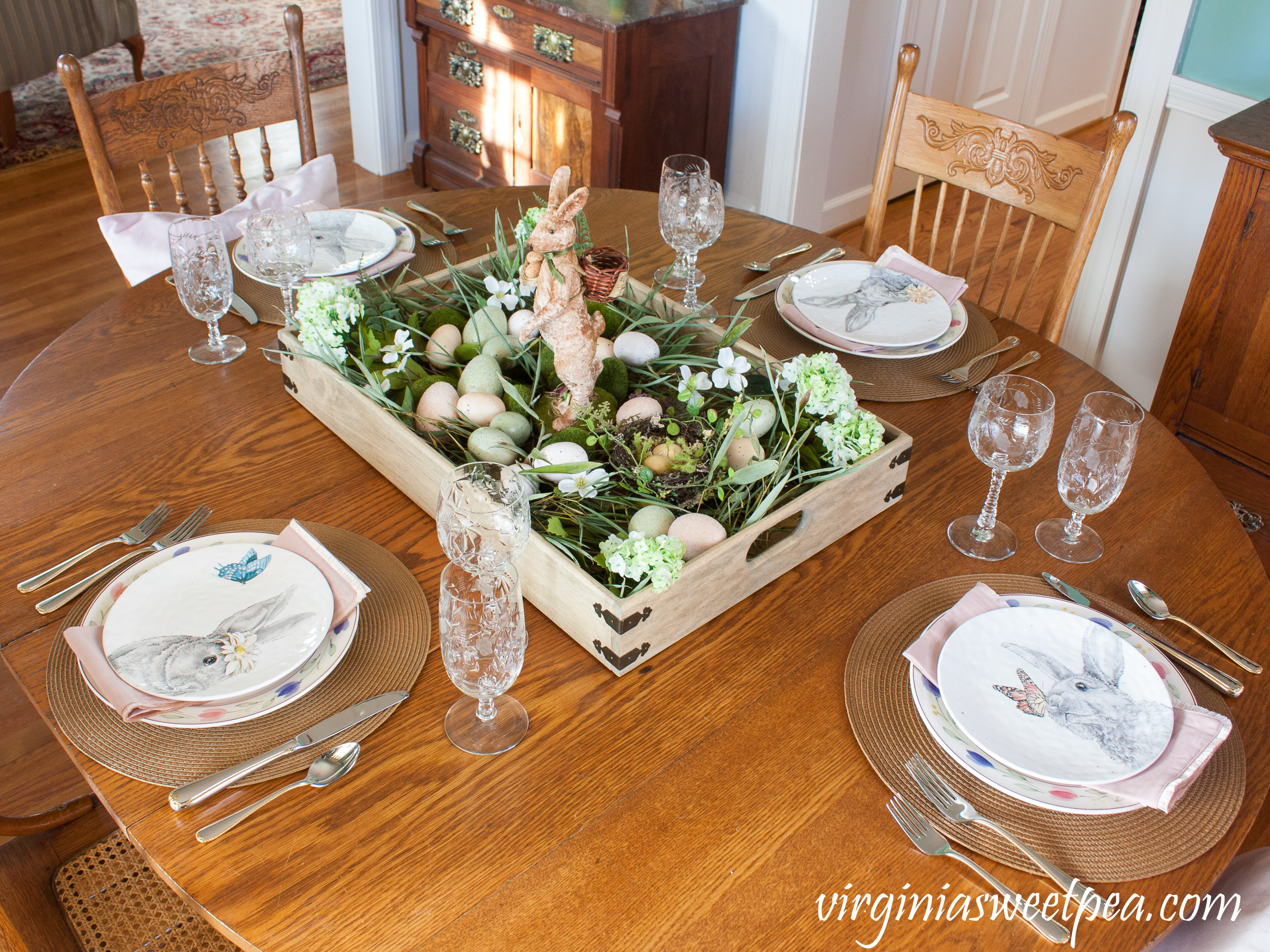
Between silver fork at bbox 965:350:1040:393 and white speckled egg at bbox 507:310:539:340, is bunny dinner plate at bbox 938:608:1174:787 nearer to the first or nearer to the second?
silver fork at bbox 965:350:1040:393

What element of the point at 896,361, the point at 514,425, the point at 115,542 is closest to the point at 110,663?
the point at 115,542

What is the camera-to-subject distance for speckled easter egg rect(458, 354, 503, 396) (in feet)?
3.96

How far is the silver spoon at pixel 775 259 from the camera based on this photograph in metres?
1.66

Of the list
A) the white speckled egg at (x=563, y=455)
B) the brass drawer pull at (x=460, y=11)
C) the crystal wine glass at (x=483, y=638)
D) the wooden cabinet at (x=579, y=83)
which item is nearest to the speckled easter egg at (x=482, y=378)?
the white speckled egg at (x=563, y=455)

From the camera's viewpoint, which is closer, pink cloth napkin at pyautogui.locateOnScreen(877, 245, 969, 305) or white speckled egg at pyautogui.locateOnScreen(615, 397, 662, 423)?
white speckled egg at pyautogui.locateOnScreen(615, 397, 662, 423)

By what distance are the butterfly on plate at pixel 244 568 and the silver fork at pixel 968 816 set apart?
661mm

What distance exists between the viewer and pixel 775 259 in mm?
1693

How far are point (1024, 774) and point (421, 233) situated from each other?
125 centimetres

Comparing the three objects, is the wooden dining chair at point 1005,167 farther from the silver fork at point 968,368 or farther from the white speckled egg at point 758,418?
the white speckled egg at point 758,418

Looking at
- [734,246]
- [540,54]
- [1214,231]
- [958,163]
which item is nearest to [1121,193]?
[1214,231]

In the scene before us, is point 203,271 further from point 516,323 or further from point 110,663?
point 110,663

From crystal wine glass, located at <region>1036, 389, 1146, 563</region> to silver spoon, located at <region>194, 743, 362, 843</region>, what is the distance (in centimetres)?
77

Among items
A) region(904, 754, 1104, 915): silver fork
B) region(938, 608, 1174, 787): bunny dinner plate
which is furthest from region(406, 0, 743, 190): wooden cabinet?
region(904, 754, 1104, 915): silver fork

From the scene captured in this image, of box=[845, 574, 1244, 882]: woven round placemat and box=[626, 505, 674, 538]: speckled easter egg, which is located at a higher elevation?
box=[626, 505, 674, 538]: speckled easter egg
